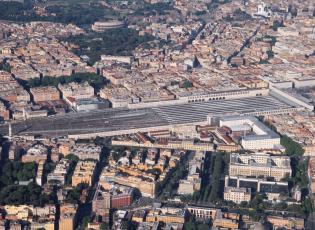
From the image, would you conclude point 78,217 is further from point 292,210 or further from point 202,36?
point 202,36

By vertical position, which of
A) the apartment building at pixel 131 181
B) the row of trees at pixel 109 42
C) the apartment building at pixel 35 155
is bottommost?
the row of trees at pixel 109 42

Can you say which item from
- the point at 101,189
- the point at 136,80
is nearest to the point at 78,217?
the point at 101,189

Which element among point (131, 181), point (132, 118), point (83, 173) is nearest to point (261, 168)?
point (131, 181)

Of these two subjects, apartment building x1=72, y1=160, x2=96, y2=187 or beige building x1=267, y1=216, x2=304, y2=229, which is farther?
apartment building x1=72, y1=160, x2=96, y2=187

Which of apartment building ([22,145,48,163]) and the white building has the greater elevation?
the white building

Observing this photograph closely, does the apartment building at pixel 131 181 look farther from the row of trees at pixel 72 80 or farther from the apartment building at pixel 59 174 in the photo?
the row of trees at pixel 72 80

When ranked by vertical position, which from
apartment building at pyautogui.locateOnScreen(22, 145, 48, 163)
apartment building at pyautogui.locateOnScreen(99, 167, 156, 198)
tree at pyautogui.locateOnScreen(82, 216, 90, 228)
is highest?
apartment building at pyautogui.locateOnScreen(99, 167, 156, 198)

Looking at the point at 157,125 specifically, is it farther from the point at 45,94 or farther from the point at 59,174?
the point at 45,94

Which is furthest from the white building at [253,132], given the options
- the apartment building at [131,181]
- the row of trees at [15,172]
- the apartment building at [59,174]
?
the row of trees at [15,172]

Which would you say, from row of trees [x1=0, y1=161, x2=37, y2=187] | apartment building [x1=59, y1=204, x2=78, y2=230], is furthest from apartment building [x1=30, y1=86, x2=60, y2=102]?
apartment building [x1=59, y1=204, x2=78, y2=230]

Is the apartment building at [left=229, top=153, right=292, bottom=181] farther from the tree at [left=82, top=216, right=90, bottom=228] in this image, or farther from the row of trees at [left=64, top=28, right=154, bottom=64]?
the row of trees at [left=64, top=28, right=154, bottom=64]
